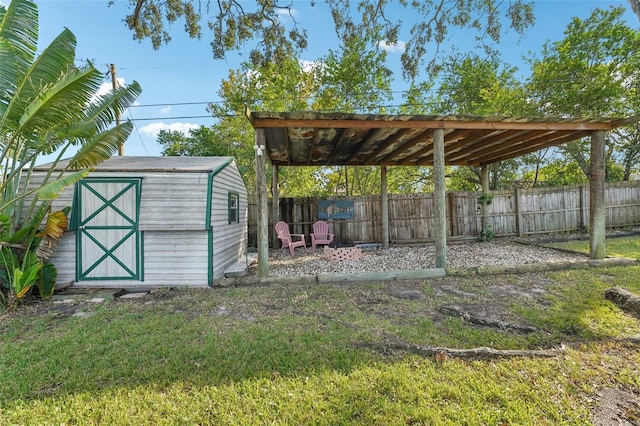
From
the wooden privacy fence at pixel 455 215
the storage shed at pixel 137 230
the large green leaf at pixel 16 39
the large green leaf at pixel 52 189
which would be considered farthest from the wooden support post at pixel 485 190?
the large green leaf at pixel 16 39

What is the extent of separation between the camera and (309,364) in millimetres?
2342

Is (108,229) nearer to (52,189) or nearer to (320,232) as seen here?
(52,189)

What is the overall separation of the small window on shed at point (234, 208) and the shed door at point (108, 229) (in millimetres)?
1878

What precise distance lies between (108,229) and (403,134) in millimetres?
5598

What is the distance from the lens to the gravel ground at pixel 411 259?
19.2 ft

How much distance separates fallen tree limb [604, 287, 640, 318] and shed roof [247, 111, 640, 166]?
291 cm

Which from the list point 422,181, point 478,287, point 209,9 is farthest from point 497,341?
point 422,181

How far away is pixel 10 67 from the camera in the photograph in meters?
3.46

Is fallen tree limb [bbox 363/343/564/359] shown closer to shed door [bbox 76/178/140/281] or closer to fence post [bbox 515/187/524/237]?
shed door [bbox 76/178/140/281]

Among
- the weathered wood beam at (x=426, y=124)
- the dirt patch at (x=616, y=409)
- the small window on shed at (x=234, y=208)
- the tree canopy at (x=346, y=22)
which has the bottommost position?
the dirt patch at (x=616, y=409)

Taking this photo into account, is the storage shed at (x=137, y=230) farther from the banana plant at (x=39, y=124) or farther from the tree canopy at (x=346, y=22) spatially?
the tree canopy at (x=346, y=22)

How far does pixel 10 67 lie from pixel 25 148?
49.3 inches

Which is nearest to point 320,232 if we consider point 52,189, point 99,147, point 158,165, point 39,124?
point 158,165

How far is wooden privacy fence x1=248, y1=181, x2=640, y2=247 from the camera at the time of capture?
9.10 meters
